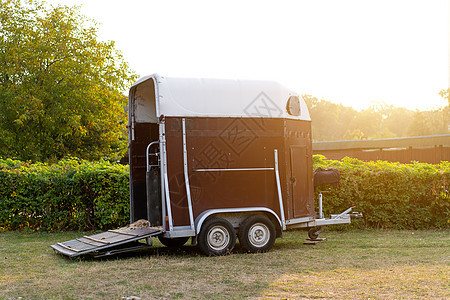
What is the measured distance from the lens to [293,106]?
33.1 feet

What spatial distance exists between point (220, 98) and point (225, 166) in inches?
47.0

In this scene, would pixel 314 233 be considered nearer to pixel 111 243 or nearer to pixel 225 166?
pixel 225 166

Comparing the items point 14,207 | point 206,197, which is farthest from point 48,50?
point 206,197

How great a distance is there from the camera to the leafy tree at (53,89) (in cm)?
2255

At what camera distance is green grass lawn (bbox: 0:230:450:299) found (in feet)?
21.0

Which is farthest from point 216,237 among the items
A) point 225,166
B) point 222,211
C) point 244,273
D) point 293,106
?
point 293,106

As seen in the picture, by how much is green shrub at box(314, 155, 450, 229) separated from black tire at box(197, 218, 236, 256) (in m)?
3.95

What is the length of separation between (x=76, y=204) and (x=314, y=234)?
18.3 feet

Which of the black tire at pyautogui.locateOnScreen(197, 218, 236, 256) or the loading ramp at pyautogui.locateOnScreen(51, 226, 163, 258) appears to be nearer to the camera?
the loading ramp at pyautogui.locateOnScreen(51, 226, 163, 258)

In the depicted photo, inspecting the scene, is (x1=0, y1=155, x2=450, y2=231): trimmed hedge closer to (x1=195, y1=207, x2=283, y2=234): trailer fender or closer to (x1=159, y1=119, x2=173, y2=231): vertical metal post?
(x1=195, y1=207, x2=283, y2=234): trailer fender

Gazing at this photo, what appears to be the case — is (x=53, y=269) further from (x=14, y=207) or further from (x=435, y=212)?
(x=435, y=212)

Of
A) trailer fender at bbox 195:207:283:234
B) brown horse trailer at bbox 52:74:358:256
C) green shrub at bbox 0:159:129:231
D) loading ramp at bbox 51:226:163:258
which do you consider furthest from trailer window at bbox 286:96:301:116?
green shrub at bbox 0:159:129:231

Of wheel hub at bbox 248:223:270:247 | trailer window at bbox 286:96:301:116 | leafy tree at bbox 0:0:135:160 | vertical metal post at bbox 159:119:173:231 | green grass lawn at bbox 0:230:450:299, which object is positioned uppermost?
leafy tree at bbox 0:0:135:160

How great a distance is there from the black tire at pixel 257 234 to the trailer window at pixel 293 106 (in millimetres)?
2013
